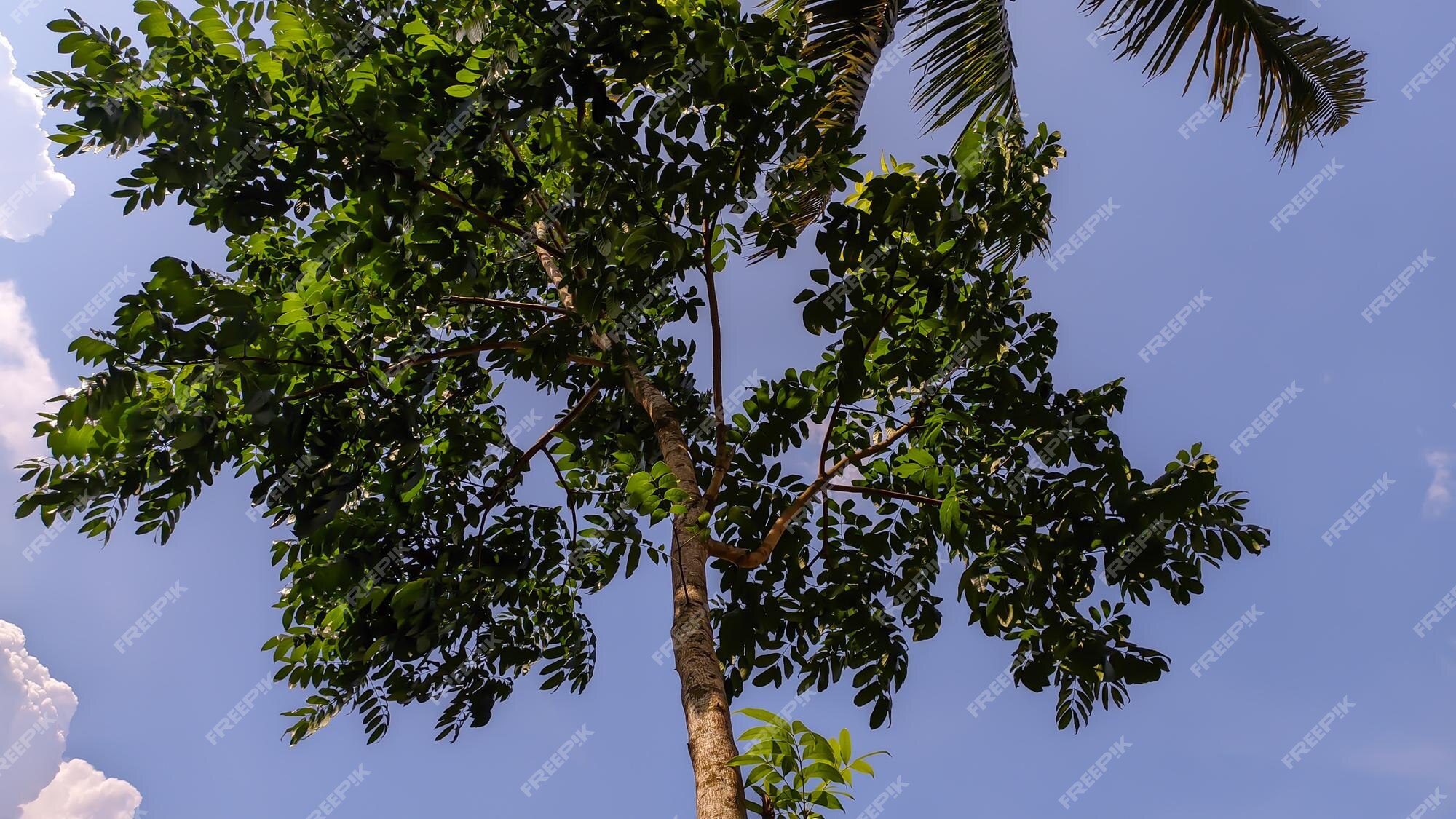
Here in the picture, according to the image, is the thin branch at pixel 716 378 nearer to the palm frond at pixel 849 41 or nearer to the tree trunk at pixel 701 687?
the tree trunk at pixel 701 687

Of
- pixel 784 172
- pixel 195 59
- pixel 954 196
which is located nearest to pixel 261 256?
pixel 195 59

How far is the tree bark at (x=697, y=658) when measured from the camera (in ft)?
8.63

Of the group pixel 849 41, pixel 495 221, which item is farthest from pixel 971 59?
pixel 495 221

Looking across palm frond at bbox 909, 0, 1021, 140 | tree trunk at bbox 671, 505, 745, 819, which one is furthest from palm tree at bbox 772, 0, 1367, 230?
tree trunk at bbox 671, 505, 745, 819

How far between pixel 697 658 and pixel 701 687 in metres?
0.14

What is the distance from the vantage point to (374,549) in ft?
12.4

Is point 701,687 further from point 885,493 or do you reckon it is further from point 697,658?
point 885,493

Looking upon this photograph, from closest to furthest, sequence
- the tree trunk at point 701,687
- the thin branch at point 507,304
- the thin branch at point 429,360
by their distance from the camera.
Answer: the tree trunk at point 701,687, the thin branch at point 429,360, the thin branch at point 507,304

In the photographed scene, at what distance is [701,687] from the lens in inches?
117

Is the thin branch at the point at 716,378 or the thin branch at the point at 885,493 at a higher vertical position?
the thin branch at the point at 716,378

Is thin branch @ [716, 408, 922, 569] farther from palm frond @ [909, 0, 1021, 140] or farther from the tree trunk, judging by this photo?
palm frond @ [909, 0, 1021, 140]

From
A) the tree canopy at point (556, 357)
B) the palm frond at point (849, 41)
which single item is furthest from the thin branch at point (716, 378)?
the palm frond at point (849, 41)

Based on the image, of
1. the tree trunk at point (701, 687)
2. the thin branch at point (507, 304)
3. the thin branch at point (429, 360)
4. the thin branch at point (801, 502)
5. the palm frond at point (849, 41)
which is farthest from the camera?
the palm frond at point (849, 41)

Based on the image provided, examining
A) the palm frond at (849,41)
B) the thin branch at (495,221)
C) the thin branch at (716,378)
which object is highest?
the palm frond at (849,41)
